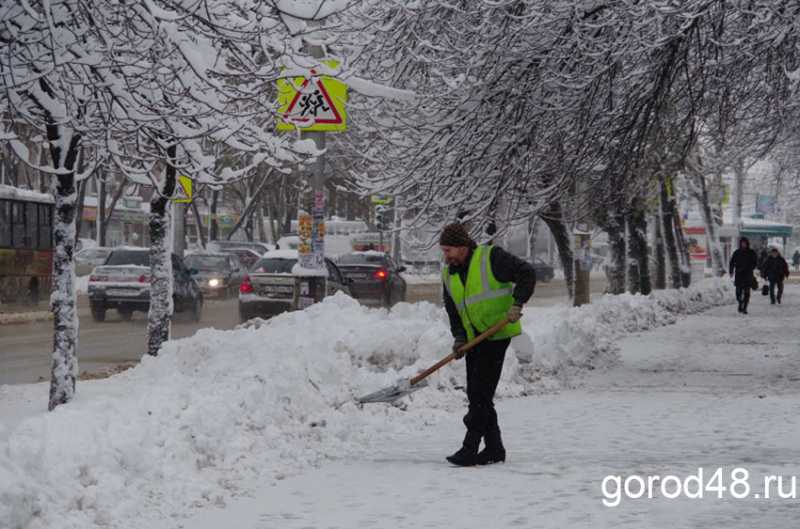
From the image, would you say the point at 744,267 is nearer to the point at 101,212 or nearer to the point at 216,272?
the point at 216,272

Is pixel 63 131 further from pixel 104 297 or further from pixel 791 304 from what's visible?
pixel 791 304

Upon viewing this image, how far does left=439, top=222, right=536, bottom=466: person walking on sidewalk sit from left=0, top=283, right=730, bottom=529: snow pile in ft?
3.37

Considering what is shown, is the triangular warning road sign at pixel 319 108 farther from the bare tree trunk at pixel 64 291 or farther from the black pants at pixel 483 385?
the black pants at pixel 483 385

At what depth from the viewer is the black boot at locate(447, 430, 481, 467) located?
8.10 metres

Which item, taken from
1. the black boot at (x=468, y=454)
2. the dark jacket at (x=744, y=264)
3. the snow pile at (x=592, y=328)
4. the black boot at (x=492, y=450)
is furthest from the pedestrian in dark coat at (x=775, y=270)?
the black boot at (x=468, y=454)

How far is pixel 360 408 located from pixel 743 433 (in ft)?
10.4

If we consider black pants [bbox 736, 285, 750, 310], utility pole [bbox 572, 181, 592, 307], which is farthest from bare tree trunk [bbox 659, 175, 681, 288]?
utility pole [bbox 572, 181, 592, 307]

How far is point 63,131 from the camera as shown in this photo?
9.78 meters

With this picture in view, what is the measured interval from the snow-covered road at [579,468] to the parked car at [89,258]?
38.6 metres

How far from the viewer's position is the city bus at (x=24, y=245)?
28.8m

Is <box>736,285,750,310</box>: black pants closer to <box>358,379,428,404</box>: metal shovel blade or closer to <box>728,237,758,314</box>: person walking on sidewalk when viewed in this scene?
<box>728,237,758,314</box>: person walking on sidewalk

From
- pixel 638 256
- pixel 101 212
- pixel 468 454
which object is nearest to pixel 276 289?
pixel 638 256

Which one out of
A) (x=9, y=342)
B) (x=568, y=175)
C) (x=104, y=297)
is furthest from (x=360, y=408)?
(x=104, y=297)
